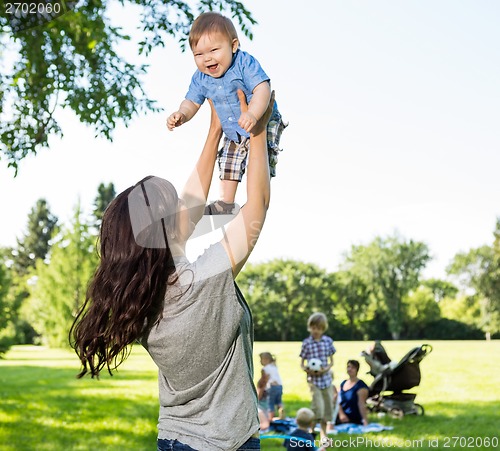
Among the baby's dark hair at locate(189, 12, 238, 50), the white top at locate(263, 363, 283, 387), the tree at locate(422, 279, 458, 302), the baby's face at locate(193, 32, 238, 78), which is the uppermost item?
the tree at locate(422, 279, 458, 302)

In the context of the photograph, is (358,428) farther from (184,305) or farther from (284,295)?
(284,295)

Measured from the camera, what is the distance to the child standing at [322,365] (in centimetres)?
835

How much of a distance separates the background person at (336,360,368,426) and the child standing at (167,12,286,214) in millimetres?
7702

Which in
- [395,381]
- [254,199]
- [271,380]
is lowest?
[395,381]

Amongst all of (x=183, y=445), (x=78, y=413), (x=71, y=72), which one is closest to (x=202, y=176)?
(x=183, y=445)

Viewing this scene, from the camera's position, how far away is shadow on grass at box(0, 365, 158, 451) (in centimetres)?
895

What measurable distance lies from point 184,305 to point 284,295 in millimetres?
43531

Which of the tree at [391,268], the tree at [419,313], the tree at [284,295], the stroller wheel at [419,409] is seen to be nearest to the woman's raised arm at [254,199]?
the stroller wheel at [419,409]

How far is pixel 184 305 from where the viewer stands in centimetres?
186

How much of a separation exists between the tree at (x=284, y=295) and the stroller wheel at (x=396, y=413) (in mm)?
30761

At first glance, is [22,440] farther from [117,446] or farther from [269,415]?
[269,415]

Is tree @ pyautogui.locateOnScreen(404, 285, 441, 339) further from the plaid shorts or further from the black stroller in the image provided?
the plaid shorts

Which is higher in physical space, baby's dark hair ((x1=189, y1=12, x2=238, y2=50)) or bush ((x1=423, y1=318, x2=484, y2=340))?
baby's dark hair ((x1=189, y1=12, x2=238, y2=50))

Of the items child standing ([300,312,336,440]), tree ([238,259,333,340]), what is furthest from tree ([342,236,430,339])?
child standing ([300,312,336,440])
